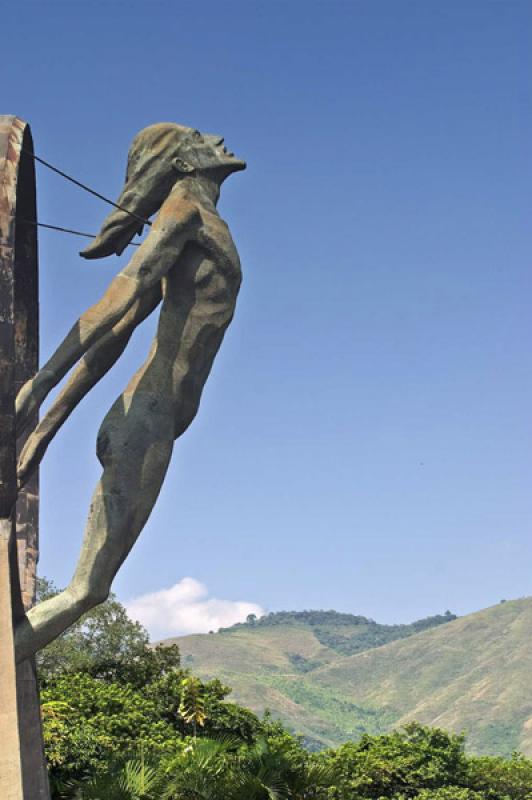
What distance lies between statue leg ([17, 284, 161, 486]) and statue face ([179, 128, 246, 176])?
139cm

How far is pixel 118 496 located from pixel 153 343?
63.4 inches

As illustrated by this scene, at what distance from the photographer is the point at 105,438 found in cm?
1189

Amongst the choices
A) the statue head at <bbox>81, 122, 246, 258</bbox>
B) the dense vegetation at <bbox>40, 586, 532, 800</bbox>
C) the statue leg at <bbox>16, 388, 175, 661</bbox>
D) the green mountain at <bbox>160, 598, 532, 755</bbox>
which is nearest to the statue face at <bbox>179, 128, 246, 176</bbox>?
the statue head at <bbox>81, 122, 246, 258</bbox>

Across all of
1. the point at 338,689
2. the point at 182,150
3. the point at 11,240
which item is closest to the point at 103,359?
the point at 11,240

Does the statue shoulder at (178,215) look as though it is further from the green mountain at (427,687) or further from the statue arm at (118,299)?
the green mountain at (427,687)

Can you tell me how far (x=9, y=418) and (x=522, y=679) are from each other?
6081 inches

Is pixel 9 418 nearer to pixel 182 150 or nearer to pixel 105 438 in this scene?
pixel 105 438

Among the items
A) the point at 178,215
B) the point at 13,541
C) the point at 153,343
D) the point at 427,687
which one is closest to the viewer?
the point at 13,541

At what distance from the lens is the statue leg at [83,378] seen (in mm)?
11539

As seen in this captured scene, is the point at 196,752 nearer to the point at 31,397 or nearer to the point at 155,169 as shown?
the point at 31,397

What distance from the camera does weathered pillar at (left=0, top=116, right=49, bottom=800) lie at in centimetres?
1032

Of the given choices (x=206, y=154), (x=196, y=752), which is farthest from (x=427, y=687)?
(x=206, y=154)

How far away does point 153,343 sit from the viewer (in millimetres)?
12422

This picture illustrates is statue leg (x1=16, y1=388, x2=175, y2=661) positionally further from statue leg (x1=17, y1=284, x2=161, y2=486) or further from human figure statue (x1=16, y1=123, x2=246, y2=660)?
statue leg (x1=17, y1=284, x2=161, y2=486)
